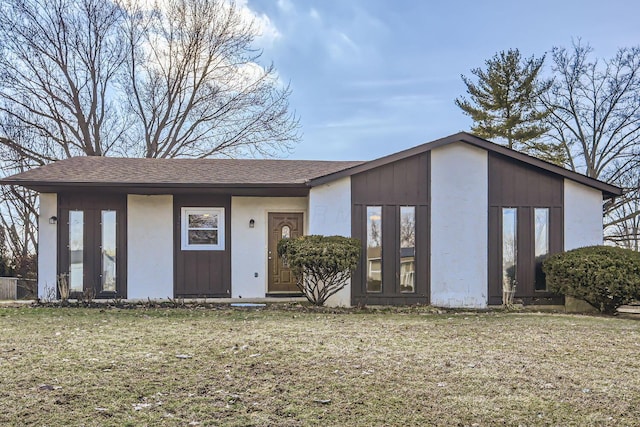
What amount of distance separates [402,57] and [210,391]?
51.1 ft

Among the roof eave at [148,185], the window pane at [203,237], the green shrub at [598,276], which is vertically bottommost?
the green shrub at [598,276]

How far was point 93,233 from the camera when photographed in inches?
471

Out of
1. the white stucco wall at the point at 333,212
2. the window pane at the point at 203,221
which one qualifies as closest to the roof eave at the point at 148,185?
the white stucco wall at the point at 333,212

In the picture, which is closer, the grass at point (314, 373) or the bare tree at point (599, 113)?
the grass at point (314, 373)

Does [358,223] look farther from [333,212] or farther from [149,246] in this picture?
[149,246]

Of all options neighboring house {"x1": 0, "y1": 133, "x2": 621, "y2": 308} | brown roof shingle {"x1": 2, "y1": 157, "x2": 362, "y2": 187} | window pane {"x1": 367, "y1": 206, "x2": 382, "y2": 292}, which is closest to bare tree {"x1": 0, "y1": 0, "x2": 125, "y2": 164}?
brown roof shingle {"x1": 2, "y1": 157, "x2": 362, "y2": 187}

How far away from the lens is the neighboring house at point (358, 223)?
448 inches

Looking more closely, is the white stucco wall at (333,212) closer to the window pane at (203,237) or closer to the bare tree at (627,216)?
the window pane at (203,237)

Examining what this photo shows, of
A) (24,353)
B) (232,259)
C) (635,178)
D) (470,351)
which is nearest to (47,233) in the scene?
(232,259)

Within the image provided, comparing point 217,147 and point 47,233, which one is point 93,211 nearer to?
point 47,233

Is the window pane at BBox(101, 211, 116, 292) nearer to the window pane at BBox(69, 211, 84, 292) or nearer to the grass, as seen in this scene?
the window pane at BBox(69, 211, 84, 292)

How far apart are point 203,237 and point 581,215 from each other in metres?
8.45

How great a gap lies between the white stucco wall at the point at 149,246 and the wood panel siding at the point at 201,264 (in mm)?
158

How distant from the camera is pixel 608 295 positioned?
Answer: 409 inches
